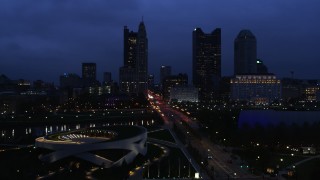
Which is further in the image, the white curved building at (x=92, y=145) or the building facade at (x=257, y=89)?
the building facade at (x=257, y=89)

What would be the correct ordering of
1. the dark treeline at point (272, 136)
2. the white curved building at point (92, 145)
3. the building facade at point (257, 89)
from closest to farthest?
the white curved building at point (92, 145) < the dark treeline at point (272, 136) < the building facade at point (257, 89)

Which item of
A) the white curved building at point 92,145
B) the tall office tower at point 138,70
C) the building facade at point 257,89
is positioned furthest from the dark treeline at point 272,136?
the tall office tower at point 138,70

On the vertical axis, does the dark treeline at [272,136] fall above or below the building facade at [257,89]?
below

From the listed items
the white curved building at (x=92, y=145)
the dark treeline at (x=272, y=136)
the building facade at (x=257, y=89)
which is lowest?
the dark treeline at (x=272, y=136)

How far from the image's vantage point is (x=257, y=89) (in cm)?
11150

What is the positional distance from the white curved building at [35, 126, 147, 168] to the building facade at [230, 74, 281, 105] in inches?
3261

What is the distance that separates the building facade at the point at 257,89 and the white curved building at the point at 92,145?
82.8m

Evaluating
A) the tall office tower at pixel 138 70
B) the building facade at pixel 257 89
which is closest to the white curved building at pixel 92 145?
the building facade at pixel 257 89

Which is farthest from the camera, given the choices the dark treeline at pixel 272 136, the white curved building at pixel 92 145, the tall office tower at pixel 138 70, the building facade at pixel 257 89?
the tall office tower at pixel 138 70

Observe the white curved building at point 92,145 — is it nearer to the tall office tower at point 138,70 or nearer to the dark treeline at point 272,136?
the dark treeline at point 272,136

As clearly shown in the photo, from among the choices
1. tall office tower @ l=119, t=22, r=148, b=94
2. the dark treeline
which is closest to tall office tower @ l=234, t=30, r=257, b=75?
tall office tower @ l=119, t=22, r=148, b=94

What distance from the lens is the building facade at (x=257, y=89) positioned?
11112cm

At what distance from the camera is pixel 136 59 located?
498 ft

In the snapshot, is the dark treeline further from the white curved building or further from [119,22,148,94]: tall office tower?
[119,22,148,94]: tall office tower
